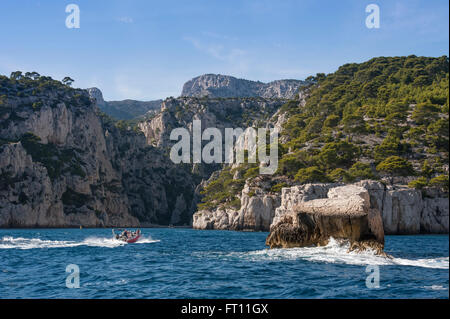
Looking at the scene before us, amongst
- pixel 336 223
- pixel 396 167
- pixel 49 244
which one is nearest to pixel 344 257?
pixel 336 223

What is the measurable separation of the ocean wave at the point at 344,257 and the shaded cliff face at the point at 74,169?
8443 centimetres

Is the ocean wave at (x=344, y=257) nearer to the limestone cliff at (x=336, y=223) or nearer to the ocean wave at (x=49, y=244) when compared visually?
the limestone cliff at (x=336, y=223)

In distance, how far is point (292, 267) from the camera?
21172mm

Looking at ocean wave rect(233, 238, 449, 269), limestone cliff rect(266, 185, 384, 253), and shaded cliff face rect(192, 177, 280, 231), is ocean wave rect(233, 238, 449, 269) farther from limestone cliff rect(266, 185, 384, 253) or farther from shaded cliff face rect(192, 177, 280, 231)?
shaded cliff face rect(192, 177, 280, 231)

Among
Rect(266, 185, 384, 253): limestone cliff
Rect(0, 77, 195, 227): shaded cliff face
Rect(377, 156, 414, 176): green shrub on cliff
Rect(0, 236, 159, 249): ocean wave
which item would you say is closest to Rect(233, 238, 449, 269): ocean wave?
Rect(266, 185, 384, 253): limestone cliff

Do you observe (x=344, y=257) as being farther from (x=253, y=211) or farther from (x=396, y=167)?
(x=253, y=211)

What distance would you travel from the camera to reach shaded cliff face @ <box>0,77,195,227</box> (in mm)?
97750

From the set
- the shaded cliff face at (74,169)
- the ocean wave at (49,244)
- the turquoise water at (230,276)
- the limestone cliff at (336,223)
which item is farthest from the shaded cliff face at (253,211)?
the turquoise water at (230,276)

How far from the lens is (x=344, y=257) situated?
24.1 m

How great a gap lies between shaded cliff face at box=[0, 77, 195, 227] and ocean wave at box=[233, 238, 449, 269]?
84427 mm

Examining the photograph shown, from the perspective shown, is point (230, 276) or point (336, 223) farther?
point (336, 223)

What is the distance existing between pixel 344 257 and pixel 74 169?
101m

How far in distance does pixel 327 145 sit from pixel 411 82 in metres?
33.6
